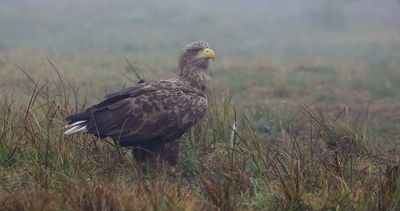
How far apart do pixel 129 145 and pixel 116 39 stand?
16.6m

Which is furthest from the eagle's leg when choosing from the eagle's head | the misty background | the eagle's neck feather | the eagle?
the misty background

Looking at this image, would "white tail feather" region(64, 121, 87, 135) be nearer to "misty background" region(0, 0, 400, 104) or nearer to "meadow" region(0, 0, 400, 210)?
"meadow" region(0, 0, 400, 210)

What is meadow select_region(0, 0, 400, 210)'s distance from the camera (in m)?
5.51

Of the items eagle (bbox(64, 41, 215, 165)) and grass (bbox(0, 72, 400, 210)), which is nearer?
grass (bbox(0, 72, 400, 210))

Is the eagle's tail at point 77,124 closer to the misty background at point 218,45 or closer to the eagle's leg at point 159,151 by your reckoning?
the eagle's leg at point 159,151

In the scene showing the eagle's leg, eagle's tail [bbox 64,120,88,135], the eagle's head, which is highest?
the eagle's head

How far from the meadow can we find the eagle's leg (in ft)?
0.50

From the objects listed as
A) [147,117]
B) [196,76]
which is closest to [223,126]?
[196,76]

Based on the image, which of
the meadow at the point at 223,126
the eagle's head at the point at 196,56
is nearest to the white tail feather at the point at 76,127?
the meadow at the point at 223,126

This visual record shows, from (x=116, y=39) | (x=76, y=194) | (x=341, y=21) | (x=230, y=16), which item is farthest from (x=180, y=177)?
(x=230, y=16)

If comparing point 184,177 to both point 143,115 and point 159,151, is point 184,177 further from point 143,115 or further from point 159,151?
point 143,115

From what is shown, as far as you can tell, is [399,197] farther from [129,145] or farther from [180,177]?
[129,145]

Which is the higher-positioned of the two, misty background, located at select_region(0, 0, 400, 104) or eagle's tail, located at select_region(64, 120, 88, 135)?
eagle's tail, located at select_region(64, 120, 88, 135)

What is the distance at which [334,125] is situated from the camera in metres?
8.02
